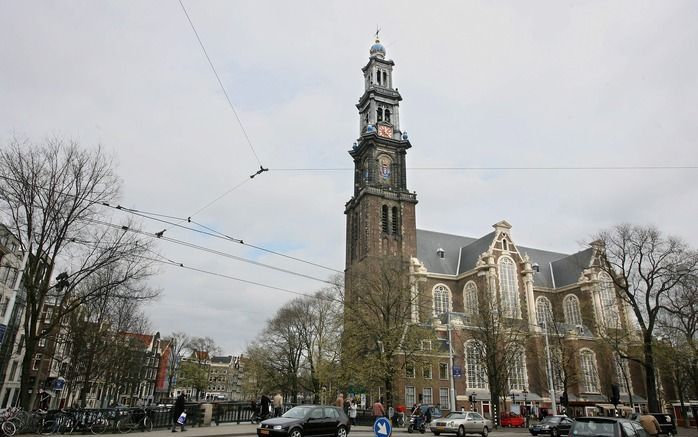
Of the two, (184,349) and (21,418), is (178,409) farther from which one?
(184,349)

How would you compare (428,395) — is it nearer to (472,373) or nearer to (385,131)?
(472,373)

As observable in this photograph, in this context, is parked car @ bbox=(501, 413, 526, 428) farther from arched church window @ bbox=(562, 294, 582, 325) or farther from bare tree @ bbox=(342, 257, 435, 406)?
arched church window @ bbox=(562, 294, 582, 325)

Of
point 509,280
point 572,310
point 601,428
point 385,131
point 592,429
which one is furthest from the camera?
point 385,131

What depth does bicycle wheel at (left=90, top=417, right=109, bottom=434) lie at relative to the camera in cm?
1777

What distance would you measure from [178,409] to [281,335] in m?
39.3

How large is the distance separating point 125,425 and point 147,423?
1.02m

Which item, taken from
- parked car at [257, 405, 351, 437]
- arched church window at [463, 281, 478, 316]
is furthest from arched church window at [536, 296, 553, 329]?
parked car at [257, 405, 351, 437]

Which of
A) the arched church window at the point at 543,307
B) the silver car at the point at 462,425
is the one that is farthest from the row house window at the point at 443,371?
the silver car at the point at 462,425

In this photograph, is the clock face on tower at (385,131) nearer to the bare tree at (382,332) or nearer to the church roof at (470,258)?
the church roof at (470,258)

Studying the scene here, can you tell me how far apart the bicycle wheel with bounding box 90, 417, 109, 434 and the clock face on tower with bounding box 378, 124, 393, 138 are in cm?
5289

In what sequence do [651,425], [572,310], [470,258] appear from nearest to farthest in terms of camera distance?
[651,425] → [470,258] → [572,310]

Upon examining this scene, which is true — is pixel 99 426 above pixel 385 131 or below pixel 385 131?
below

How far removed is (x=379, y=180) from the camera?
61.7 m

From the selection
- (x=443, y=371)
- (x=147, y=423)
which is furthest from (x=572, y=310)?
(x=147, y=423)
